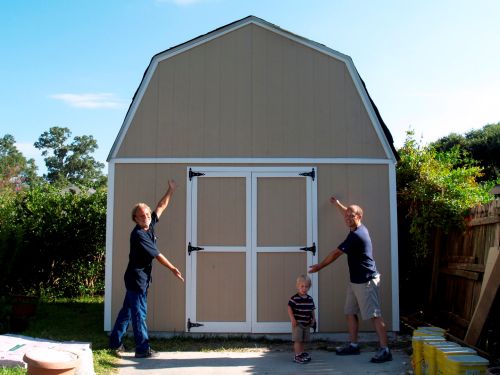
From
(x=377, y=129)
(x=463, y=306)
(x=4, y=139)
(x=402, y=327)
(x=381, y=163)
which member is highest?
(x=4, y=139)

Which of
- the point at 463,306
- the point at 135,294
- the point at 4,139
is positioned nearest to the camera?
the point at 135,294

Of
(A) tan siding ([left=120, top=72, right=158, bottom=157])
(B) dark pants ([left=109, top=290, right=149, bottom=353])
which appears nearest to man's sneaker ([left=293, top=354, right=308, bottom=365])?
(B) dark pants ([left=109, top=290, right=149, bottom=353])

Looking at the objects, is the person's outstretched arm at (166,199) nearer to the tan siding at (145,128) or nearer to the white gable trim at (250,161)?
the white gable trim at (250,161)

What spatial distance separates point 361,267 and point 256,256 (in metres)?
1.46

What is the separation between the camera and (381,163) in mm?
6453

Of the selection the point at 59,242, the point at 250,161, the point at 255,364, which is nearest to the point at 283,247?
the point at 250,161

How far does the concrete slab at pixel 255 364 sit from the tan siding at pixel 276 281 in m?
0.65

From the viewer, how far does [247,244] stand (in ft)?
20.8

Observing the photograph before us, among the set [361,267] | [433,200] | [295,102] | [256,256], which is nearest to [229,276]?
[256,256]

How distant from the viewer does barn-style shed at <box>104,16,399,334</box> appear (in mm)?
6305

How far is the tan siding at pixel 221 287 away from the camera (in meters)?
6.28

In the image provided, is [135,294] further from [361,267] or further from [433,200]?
[433,200]

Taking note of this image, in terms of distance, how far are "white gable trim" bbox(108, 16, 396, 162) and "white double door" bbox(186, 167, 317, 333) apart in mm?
1018

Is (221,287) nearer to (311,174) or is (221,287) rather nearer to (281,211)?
(281,211)
